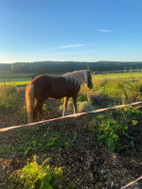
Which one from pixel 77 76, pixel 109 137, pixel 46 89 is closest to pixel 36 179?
pixel 109 137

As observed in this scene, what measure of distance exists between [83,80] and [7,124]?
3238mm

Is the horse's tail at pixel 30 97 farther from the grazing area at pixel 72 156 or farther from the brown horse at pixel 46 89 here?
the grazing area at pixel 72 156

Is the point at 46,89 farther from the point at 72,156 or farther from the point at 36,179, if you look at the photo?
the point at 36,179

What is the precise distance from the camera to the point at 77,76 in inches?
178

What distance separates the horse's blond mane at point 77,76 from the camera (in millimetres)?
4336

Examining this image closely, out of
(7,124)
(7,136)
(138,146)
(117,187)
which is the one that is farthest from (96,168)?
(7,124)

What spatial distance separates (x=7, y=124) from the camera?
4.06 m

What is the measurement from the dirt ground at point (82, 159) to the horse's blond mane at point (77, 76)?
1845mm

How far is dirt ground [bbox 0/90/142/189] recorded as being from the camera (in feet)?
6.36

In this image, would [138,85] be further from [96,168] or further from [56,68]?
[56,68]

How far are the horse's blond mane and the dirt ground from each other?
1845 mm

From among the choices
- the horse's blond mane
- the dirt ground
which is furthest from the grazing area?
the horse's blond mane

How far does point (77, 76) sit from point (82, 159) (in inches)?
117

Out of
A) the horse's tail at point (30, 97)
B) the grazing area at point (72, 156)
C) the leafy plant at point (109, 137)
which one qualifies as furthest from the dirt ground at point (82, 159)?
the horse's tail at point (30, 97)
